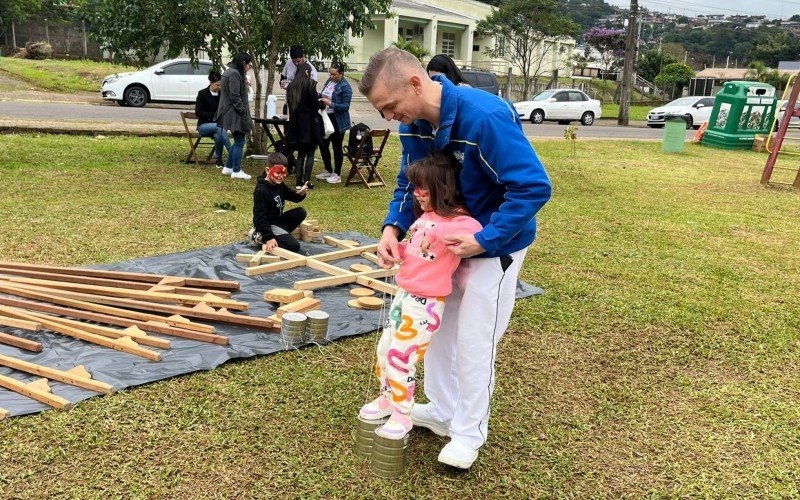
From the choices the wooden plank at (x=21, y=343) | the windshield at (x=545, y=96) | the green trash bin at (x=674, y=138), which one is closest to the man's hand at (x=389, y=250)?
the wooden plank at (x=21, y=343)

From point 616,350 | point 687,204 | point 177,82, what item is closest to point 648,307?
point 616,350

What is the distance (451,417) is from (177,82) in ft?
67.4

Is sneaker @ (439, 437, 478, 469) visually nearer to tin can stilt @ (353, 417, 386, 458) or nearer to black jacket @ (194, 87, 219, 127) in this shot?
tin can stilt @ (353, 417, 386, 458)

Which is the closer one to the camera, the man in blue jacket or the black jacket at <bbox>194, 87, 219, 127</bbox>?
the man in blue jacket

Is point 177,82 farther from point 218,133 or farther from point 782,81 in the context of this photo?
point 782,81

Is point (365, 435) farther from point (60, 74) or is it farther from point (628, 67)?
point (628, 67)

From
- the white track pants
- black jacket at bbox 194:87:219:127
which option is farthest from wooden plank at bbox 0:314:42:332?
black jacket at bbox 194:87:219:127

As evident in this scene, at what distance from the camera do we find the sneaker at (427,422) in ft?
10.9

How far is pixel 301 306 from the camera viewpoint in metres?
4.84

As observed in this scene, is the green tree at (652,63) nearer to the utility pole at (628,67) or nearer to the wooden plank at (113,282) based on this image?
the utility pole at (628,67)

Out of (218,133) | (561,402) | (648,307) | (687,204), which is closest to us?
(561,402)

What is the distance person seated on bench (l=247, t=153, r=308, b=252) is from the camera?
6.32 m

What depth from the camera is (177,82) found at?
2131 cm

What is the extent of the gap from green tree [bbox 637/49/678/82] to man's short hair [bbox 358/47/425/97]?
56603 millimetres
